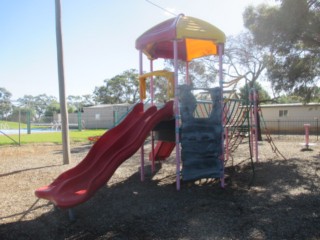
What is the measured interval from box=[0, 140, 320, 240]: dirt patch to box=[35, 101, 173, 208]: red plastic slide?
37cm

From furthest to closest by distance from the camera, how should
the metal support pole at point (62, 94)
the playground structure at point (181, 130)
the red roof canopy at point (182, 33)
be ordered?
the metal support pole at point (62, 94)
the red roof canopy at point (182, 33)
the playground structure at point (181, 130)

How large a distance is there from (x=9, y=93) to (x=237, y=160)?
9970 cm

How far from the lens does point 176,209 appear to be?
4.83 meters

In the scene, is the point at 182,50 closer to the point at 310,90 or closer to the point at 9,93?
the point at 310,90

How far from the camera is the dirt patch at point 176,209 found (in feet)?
12.8

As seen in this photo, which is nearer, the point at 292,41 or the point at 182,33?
the point at 182,33

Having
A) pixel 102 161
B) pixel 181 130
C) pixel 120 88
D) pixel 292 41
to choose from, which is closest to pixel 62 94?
pixel 102 161

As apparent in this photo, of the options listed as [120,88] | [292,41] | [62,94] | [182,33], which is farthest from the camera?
[120,88]

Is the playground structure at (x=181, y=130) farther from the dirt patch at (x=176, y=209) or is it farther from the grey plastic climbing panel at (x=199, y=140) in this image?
the dirt patch at (x=176, y=209)

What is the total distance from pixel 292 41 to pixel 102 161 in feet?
22.7

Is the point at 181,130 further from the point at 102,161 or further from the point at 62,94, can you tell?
the point at 62,94

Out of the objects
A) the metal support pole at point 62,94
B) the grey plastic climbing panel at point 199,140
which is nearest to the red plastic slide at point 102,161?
the grey plastic climbing panel at point 199,140

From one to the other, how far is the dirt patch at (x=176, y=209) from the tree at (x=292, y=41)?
392cm

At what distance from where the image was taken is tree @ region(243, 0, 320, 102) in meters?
→ 8.38
